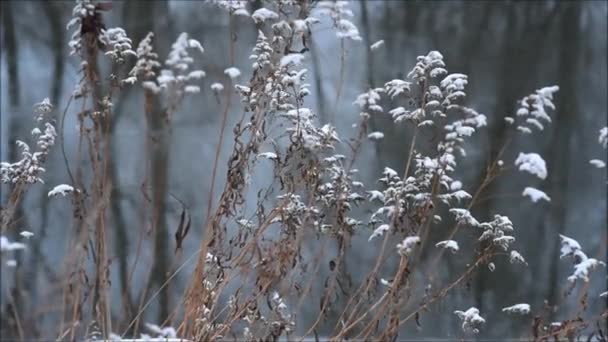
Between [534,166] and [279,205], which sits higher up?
[534,166]

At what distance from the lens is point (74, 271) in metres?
3.23

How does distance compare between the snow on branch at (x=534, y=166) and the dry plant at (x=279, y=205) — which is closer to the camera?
the snow on branch at (x=534, y=166)

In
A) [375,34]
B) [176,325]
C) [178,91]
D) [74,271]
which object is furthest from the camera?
[375,34]

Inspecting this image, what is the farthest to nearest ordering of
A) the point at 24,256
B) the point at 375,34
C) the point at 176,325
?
the point at 375,34
the point at 24,256
the point at 176,325

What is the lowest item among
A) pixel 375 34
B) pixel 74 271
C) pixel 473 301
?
pixel 473 301

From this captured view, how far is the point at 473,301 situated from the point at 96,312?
4.63m

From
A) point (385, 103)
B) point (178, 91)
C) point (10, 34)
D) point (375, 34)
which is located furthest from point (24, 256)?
point (178, 91)

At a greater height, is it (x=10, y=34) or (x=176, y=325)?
(x=10, y=34)

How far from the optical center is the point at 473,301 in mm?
7555

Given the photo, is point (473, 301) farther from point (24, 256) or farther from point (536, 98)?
point (536, 98)

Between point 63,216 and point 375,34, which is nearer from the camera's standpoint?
point 63,216

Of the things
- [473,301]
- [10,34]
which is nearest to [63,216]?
[10,34]

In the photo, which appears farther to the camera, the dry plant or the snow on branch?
the dry plant

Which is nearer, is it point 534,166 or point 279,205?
point 534,166
